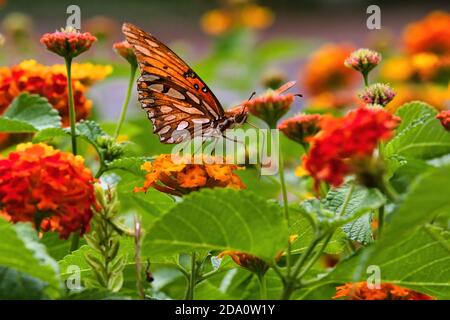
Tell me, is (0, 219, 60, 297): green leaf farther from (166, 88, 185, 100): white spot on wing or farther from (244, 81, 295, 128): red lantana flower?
(166, 88, 185, 100): white spot on wing

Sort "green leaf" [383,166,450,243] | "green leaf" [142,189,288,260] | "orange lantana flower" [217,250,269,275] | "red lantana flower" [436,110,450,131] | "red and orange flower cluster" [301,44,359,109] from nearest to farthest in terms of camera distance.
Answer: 1. "green leaf" [383,166,450,243]
2. "green leaf" [142,189,288,260]
3. "orange lantana flower" [217,250,269,275]
4. "red lantana flower" [436,110,450,131]
5. "red and orange flower cluster" [301,44,359,109]

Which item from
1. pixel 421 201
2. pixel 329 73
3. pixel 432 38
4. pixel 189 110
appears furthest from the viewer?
pixel 329 73

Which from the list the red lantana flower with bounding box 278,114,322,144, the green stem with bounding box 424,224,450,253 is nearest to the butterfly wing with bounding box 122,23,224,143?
the red lantana flower with bounding box 278,114,322,144

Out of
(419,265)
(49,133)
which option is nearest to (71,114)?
(49,133)

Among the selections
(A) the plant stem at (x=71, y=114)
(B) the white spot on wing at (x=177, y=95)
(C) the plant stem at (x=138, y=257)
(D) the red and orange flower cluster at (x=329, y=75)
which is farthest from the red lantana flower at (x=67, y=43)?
(D) the red and orange flower cluster at (x=329, y=75)

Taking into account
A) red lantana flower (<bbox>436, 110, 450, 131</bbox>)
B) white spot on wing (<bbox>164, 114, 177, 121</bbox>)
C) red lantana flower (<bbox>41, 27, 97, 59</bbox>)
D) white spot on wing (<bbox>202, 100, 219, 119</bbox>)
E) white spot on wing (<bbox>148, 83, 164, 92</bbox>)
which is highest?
white spot on wing (<bbox>148, 83, 164, 92</bbox>)

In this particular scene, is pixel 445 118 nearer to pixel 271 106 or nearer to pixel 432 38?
pixel 271 106
